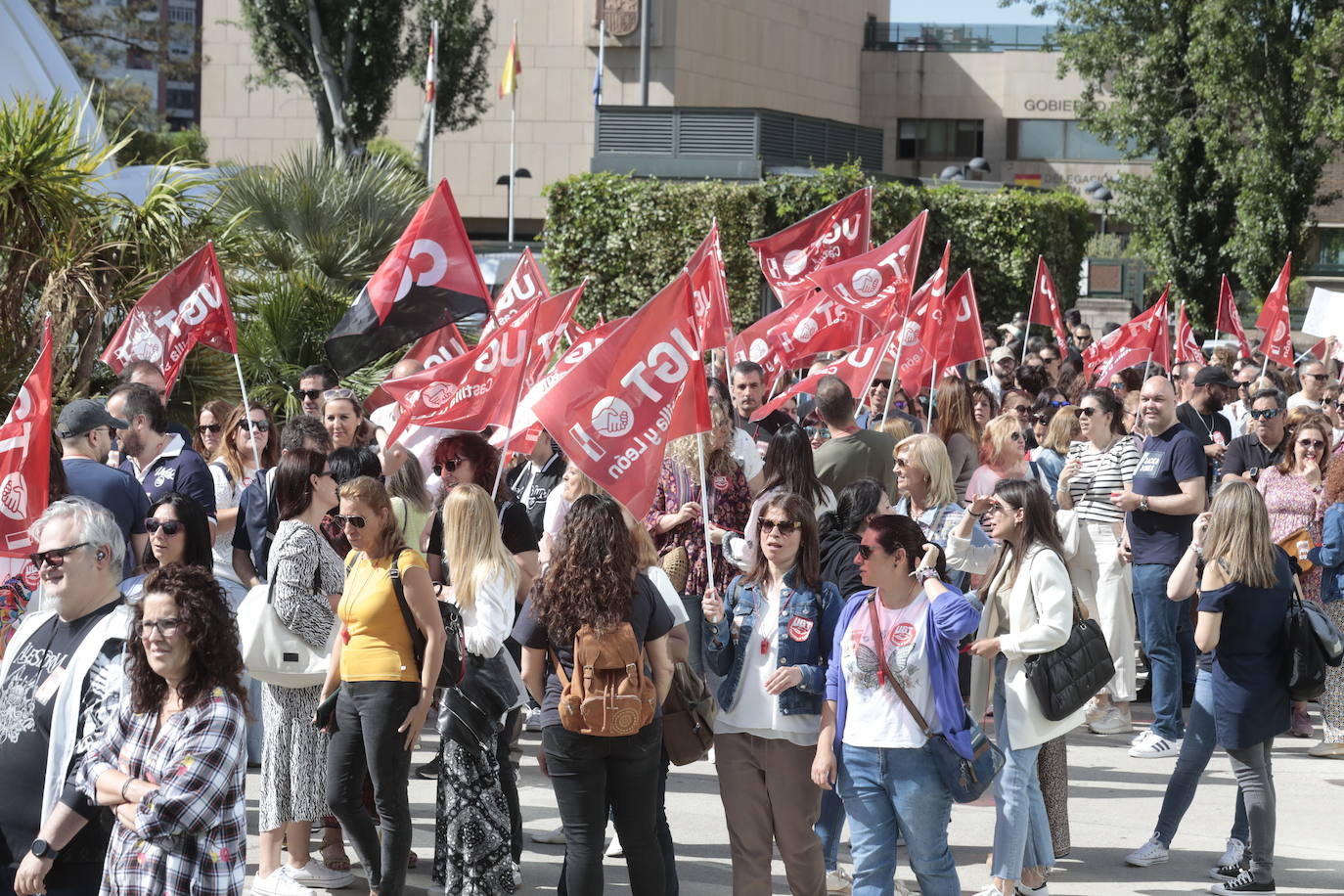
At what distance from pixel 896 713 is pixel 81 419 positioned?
3760 mm

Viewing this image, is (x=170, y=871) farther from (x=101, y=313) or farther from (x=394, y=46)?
(x=394, y=46)

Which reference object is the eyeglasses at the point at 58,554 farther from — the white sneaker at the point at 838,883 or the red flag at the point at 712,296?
the red flag at the point at 712,296

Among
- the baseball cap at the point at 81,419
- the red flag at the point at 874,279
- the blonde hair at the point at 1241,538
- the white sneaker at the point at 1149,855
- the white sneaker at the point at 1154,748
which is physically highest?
the red flag at the point at 874,279

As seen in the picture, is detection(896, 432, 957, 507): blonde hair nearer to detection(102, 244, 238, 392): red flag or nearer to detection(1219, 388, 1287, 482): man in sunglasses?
detection(1219, 388, 1287, 482): man in sunglasses

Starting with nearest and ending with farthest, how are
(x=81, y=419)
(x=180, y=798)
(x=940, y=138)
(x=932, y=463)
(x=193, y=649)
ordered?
(x=180, y=798) → (x=193, y=649) → (x=81, y=419) → (x=932, y=463) → (x=940, y=138)

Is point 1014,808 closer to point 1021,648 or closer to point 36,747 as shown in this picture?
point 1021,648

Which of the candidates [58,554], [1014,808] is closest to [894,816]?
[1014,808]

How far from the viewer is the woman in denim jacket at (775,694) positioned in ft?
19.8

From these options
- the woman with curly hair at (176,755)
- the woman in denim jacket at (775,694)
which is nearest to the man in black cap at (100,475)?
the woman with curly hair at (176,755)

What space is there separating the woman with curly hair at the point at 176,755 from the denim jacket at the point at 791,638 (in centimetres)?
211

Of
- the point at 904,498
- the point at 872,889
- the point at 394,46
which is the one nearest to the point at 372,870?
the point at 872,889

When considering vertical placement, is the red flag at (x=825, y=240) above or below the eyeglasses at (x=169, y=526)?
above

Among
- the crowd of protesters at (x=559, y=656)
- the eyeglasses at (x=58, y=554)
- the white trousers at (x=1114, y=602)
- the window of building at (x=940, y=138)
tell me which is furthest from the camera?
the window of building at (x=940, y=138)

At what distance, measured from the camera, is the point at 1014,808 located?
6477 millimetres
